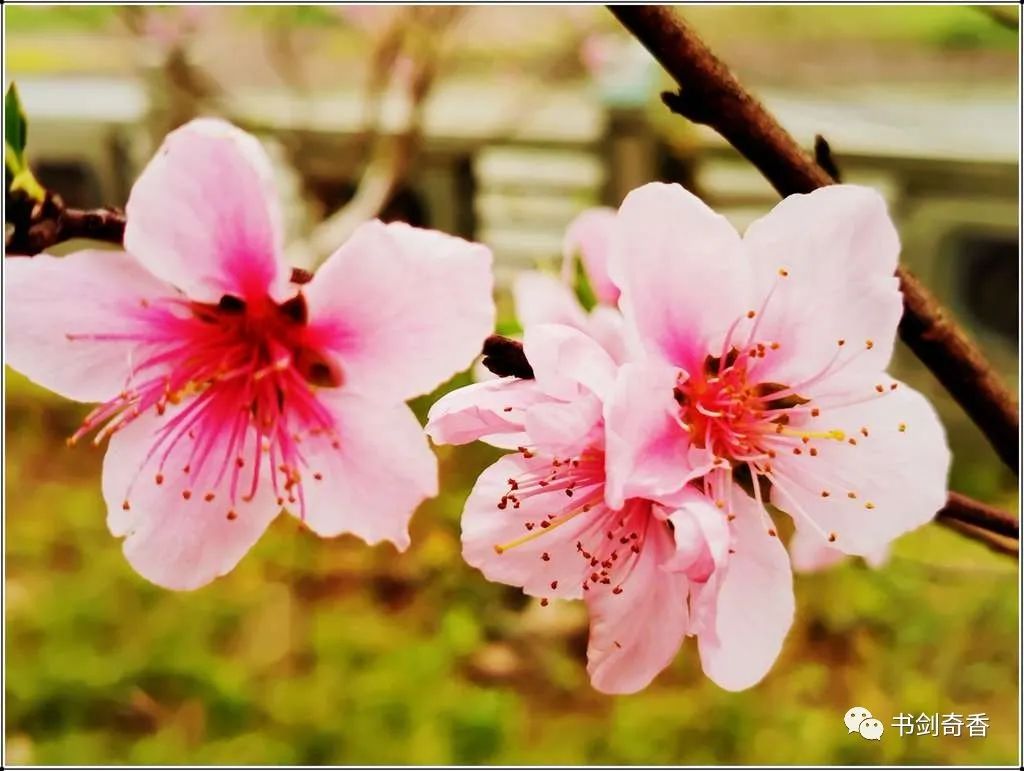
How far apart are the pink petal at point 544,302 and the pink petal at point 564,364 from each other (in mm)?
187

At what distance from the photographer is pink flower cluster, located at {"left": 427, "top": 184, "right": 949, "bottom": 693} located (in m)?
0.30

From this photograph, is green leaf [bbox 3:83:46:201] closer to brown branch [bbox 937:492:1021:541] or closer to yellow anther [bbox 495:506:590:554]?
yellow anther [bbox 495:506:590:554]

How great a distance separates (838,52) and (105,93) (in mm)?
1462

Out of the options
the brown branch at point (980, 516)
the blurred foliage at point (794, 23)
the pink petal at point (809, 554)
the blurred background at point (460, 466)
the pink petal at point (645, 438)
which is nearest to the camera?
the pink petal at point (645, 438)

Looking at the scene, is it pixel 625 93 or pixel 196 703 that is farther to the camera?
pixel 625 93

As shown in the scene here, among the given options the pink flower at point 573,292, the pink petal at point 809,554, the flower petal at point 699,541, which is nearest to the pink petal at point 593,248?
the pink flower at point 573,292

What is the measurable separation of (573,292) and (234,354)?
0.27 m

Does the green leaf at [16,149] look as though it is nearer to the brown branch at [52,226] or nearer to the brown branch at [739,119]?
the brown branch at [52,226]

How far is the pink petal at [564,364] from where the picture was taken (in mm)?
301

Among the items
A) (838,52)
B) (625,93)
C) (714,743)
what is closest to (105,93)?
(625,93)

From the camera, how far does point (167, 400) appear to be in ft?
1.18

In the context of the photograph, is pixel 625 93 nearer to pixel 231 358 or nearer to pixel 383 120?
pixel 383 120

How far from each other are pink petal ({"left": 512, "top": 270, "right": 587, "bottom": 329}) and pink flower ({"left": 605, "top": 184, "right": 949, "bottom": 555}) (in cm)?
16

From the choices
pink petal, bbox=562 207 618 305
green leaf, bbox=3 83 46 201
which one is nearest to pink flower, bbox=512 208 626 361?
pink petal, bbox=562 207 618 305
